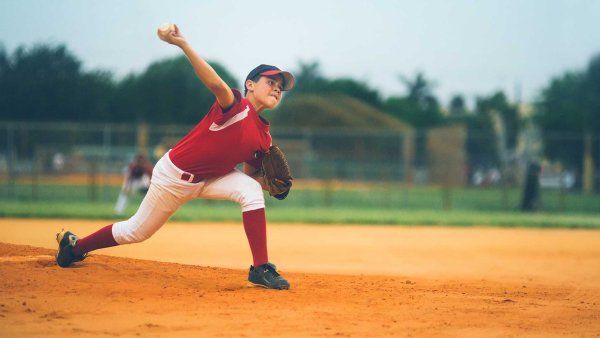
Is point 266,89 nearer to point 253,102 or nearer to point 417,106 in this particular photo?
point 253,102

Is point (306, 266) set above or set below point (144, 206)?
below

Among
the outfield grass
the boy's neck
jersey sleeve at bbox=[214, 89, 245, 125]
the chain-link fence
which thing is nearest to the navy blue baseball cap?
the boy's neck

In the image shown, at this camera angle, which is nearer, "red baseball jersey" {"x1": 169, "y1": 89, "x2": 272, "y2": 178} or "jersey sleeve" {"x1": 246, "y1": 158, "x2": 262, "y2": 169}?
"red baseball jersey" {"x1": 169, "y1": 89, "x2": 272, "y2": 178}

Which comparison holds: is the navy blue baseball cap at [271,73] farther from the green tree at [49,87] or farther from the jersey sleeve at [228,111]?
the green tree at [49,87]

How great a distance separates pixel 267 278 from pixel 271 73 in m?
1.70

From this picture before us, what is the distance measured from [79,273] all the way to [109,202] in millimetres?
16931

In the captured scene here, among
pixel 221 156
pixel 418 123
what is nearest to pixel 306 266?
pixel 221 156

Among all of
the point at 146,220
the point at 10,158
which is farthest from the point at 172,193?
the point at 10,158

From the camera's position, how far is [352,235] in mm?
13930

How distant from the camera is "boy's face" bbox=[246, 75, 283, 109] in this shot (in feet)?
19.5

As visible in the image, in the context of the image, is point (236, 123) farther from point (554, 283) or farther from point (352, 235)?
point (352, 235)

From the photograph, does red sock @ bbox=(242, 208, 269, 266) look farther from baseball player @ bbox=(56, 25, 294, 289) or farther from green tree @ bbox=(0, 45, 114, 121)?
green tree @ bbox=(0, 45, 114, 121)

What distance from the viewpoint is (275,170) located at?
6.12 metres

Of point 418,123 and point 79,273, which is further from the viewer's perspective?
point 418,123
